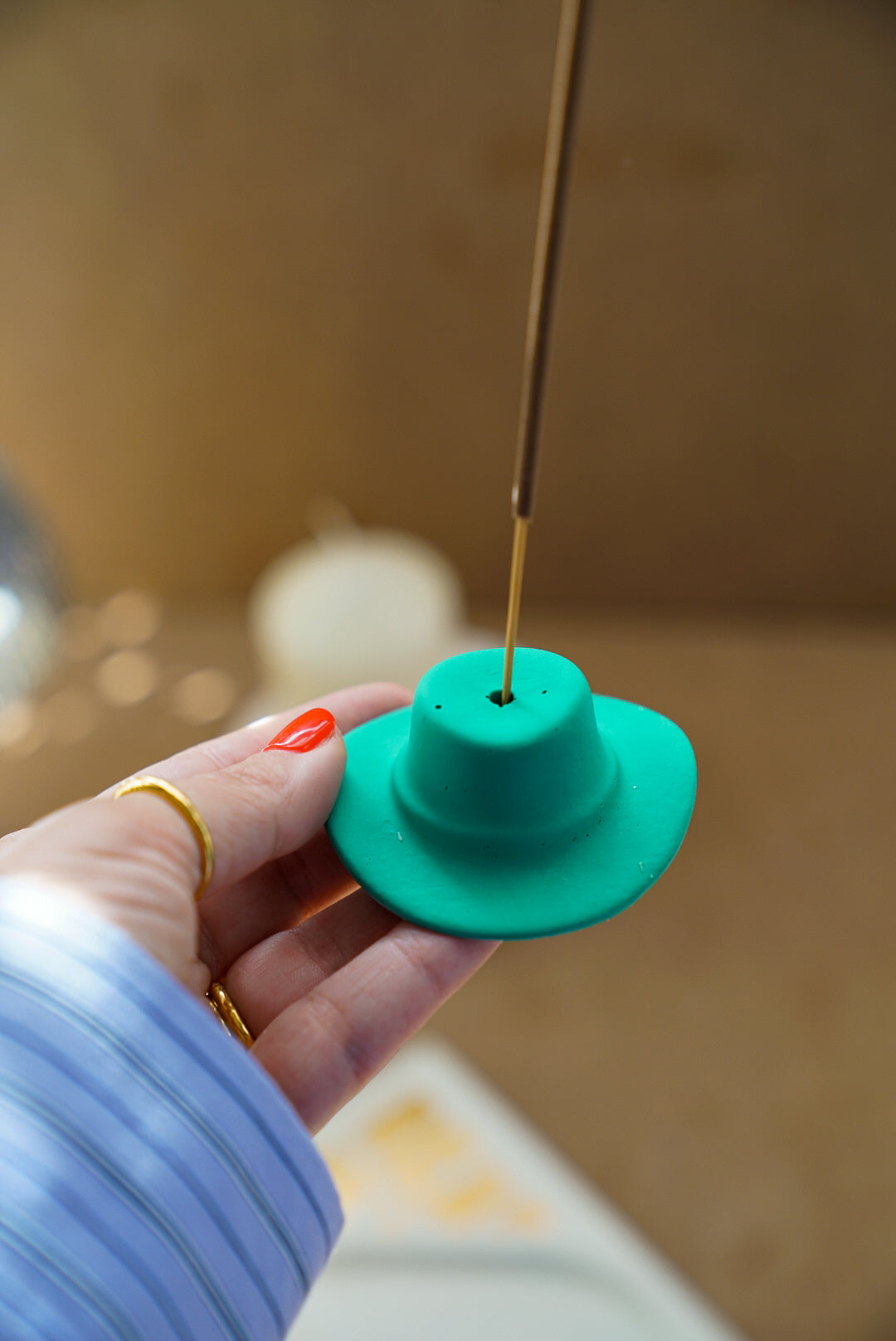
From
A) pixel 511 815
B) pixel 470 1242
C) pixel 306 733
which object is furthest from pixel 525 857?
pixel 470 1242

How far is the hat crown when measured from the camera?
0.62 metres

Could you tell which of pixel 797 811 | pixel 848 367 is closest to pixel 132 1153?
pixel 797 811

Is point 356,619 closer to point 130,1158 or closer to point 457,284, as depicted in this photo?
point 457,284

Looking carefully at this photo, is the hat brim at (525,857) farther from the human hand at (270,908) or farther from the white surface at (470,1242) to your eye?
the white surface at (470,1242)

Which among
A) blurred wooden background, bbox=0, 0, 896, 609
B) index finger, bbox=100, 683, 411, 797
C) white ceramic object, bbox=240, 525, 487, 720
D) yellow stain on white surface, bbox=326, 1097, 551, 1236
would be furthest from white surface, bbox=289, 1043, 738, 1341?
blurred wooden background, bbox=0, 0, 896, 609

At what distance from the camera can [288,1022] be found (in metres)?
0.62

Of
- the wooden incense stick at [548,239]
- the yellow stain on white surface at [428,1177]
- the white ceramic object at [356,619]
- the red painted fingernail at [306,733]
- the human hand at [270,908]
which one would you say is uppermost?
the wooden incense stick at [548,239]

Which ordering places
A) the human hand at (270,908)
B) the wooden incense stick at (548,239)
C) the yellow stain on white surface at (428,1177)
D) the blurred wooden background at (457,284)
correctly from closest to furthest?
1. the wooden incense stick at (548,239)
2. the human hand at (270,908)
3. the yellow stain on white surface at (428,1177)
4. the blurred wooden background at (457,284)

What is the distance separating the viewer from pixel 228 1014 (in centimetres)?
66

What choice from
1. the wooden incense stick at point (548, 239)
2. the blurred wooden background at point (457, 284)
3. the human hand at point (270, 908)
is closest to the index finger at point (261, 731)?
the human hand at point (270, 908)

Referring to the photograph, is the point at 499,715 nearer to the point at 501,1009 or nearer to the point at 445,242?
the point at 501,1009

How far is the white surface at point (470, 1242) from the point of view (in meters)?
1.04

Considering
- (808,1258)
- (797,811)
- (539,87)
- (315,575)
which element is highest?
(539,87)

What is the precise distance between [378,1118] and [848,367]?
1.27 m
